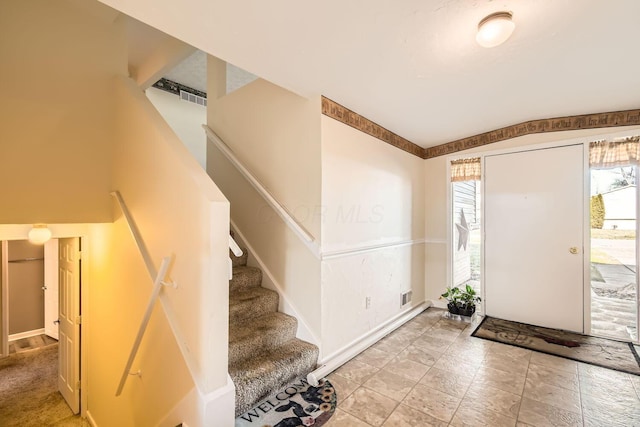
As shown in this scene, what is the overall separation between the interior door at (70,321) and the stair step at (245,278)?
1.75 metres

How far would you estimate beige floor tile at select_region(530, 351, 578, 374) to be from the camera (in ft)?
7.97

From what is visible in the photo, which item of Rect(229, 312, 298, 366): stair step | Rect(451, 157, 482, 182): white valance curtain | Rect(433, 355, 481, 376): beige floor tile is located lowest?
Rect(433, 355, 481, 376): beige floor tile

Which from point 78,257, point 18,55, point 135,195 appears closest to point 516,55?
point 135,195

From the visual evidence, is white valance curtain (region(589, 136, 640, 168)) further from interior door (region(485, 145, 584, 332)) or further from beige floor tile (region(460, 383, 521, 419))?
beige floor tile (region(460, 383, 521, 419))

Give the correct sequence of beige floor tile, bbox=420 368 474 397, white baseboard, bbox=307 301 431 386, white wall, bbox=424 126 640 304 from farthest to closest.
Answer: white wall, bbox=424 126 640 304 < white baseboard, bbox=307 301 431 386 < beige floor tile, bbox=420 368 474 397

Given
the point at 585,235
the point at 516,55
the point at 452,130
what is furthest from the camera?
the point at 452,130

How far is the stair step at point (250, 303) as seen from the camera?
2.32m

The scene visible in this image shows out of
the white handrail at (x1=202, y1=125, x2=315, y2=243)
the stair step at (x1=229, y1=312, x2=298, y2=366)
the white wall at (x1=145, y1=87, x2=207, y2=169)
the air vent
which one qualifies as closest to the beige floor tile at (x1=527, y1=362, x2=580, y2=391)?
the stair step at (x1=229, y1=312, x2=298, y2=366)

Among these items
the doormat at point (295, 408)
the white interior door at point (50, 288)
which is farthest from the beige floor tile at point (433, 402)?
the white interior door at point (50, 288)

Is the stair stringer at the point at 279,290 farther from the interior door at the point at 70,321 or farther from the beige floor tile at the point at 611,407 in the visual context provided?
the beige floor tile at the point at 611,407

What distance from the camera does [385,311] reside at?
321 cm

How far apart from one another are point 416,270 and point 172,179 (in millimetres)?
3401

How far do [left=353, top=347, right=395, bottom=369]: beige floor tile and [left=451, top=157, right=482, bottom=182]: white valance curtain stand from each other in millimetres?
2634

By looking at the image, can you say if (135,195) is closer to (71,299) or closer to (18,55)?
(18,55)
